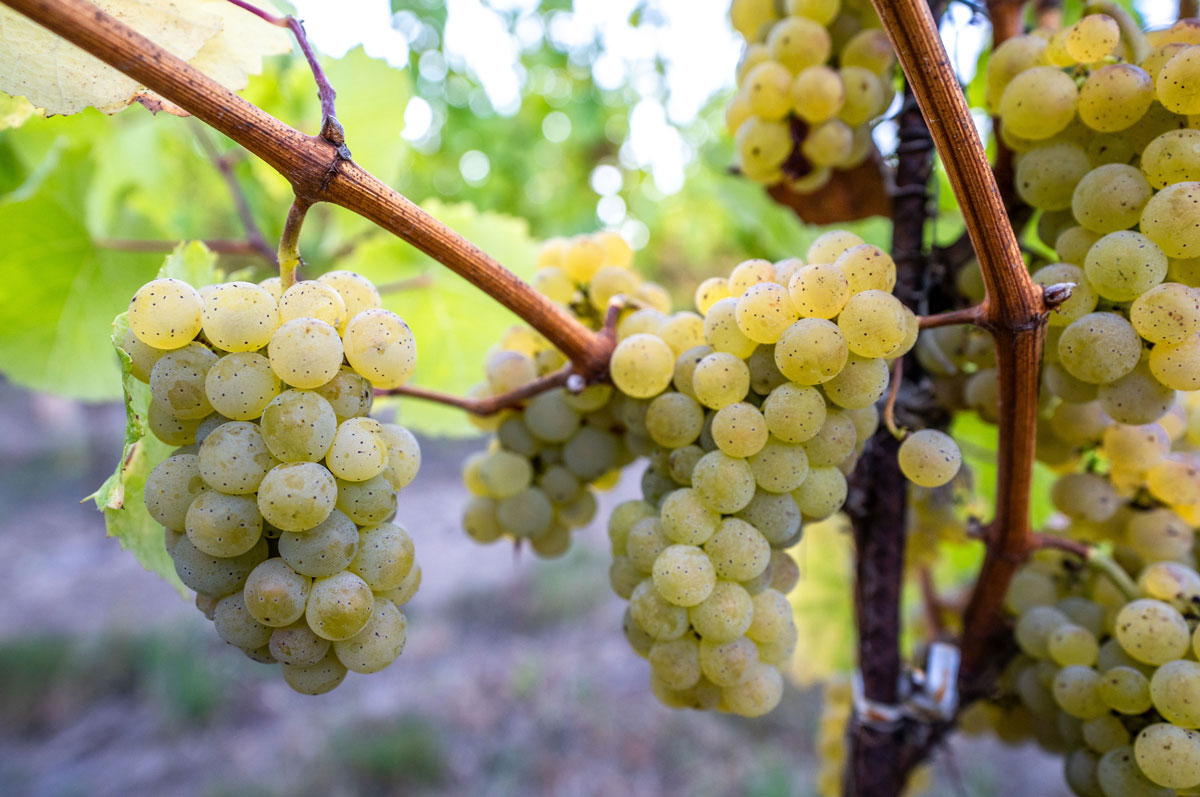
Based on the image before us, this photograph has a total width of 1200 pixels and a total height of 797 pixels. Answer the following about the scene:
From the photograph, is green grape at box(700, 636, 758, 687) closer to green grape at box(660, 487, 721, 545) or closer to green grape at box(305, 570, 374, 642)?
green grape at box(660, 487, 721, 545)

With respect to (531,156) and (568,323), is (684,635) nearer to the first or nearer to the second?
(568,323)

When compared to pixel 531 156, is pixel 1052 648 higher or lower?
higher

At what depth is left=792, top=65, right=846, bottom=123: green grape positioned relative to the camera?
2.23ft

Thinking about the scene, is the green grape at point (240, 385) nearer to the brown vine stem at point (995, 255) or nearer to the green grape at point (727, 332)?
the green grape at point (727, 332)

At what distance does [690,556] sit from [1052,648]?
388mm

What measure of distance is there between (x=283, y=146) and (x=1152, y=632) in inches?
29.0

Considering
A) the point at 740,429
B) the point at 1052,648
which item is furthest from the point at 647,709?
the point at 740,429

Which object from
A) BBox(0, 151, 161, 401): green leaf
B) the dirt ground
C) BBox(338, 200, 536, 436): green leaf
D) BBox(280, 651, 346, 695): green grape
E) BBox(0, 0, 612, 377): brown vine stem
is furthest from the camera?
the dirt ground

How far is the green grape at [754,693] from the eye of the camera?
21.6 inches

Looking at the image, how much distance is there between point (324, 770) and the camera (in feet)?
7.97

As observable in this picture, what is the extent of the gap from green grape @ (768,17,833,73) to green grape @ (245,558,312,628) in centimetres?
63

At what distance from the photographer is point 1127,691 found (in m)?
0.58

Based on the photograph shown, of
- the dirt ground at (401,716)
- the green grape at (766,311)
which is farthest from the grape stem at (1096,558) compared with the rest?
the dirt ground at (401,716)

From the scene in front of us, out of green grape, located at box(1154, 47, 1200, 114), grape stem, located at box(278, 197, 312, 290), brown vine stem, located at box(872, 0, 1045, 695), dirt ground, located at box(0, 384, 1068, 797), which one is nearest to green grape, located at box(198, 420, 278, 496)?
grape stem, located at box(278, 197, 312, 290)
